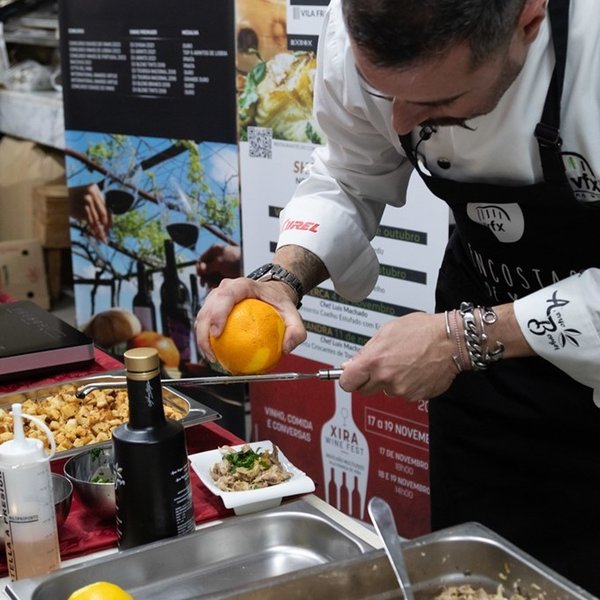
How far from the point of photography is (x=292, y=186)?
327 cm

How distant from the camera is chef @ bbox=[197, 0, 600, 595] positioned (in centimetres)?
130

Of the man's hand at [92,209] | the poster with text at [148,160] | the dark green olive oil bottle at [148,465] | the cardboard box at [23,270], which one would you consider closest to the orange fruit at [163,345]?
the poster with text at [148,160]

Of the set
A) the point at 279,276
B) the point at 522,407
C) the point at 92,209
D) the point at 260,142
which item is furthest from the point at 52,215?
the point at 522,407

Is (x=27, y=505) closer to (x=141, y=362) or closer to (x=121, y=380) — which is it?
(x=141, y=362)

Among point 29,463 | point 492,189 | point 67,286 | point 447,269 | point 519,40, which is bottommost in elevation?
point 67,286

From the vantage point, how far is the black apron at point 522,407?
1.63 metres

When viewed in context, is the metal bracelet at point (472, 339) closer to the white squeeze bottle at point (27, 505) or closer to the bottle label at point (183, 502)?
the bottle label at point (183, 502)

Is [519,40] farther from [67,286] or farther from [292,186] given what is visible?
[67,286]

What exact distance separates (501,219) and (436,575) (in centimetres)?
65

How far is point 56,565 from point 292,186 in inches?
79.4

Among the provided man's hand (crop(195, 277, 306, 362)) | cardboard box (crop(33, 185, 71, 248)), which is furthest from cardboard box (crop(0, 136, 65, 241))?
man's hand (crop(195, 277, 306, 362))

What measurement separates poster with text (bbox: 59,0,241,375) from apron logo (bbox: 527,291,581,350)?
2.07 m

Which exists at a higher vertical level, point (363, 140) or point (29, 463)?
point (363, 140)

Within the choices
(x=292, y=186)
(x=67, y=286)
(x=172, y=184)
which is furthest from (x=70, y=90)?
(x=67, y=286)
